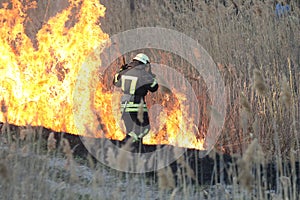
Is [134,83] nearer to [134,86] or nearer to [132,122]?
[134,86]

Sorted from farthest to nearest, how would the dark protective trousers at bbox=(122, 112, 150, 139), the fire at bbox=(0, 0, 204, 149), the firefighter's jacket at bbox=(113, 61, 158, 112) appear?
1. the fire at bbox=(0, 0, 204, 149)
2. the dark protective trousers at bbox=(122, 112, 150, 139)
3. the firefighter's jacket at bbox=(113, 61, 158, 112)

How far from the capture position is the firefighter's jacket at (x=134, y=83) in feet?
19.9

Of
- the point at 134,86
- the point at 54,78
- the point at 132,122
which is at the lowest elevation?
the point at 132,122

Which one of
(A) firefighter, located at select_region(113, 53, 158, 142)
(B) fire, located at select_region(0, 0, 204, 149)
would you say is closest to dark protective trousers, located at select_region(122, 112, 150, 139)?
(A) firefighter, located at select_region(113, 53, 158, 142)

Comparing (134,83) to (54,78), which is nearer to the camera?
(134,83)

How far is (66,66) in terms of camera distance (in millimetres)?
7203

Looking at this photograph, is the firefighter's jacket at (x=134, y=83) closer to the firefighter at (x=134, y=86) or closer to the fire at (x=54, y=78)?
the firefighter at (x=134, y=86)

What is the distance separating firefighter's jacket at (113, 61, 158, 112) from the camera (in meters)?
6.07

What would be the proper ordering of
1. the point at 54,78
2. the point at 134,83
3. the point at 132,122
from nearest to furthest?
the point at 134,83 → the point at 132,122 → the point at 54,78

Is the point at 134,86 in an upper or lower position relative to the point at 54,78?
lower

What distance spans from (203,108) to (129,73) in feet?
4.08

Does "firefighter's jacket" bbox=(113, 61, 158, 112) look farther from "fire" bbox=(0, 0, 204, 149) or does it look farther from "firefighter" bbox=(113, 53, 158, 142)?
"fire" bbox=(0, 0, 204, 149)

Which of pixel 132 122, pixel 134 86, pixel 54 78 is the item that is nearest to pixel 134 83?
pixel 134 86

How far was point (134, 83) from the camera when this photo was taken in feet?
20.0
